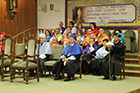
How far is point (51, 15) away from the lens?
1291cm

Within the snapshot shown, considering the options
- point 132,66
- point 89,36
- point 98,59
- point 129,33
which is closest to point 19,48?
point 98,59

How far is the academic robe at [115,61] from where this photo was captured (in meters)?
7.82

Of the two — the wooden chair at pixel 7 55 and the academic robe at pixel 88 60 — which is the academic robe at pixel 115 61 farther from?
the wooden chair at pixel 7 55

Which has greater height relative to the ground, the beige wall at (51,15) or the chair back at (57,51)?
the beige wall at (51,15)

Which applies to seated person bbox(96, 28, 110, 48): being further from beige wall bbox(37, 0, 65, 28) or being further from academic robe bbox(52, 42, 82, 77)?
beige wall bbox(37, 0, 65, 28)

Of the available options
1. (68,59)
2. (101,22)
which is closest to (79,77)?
(68,59)

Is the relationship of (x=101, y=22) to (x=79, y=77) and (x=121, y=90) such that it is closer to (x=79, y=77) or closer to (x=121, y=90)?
(x=79, y=77)

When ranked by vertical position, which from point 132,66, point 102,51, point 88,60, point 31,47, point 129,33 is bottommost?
point 132,66

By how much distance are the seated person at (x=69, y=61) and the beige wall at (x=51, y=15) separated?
4618 mm

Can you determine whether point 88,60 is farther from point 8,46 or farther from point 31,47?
point 8,46

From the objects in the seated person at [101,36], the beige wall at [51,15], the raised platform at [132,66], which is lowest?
the raised platform at [132,66]

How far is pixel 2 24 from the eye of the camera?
36.4 feet

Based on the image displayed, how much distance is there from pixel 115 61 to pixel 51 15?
577cm

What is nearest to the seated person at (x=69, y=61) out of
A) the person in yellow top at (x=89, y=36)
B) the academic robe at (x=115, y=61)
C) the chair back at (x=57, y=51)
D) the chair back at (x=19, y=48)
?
the chair back at (x=57, y=51)
